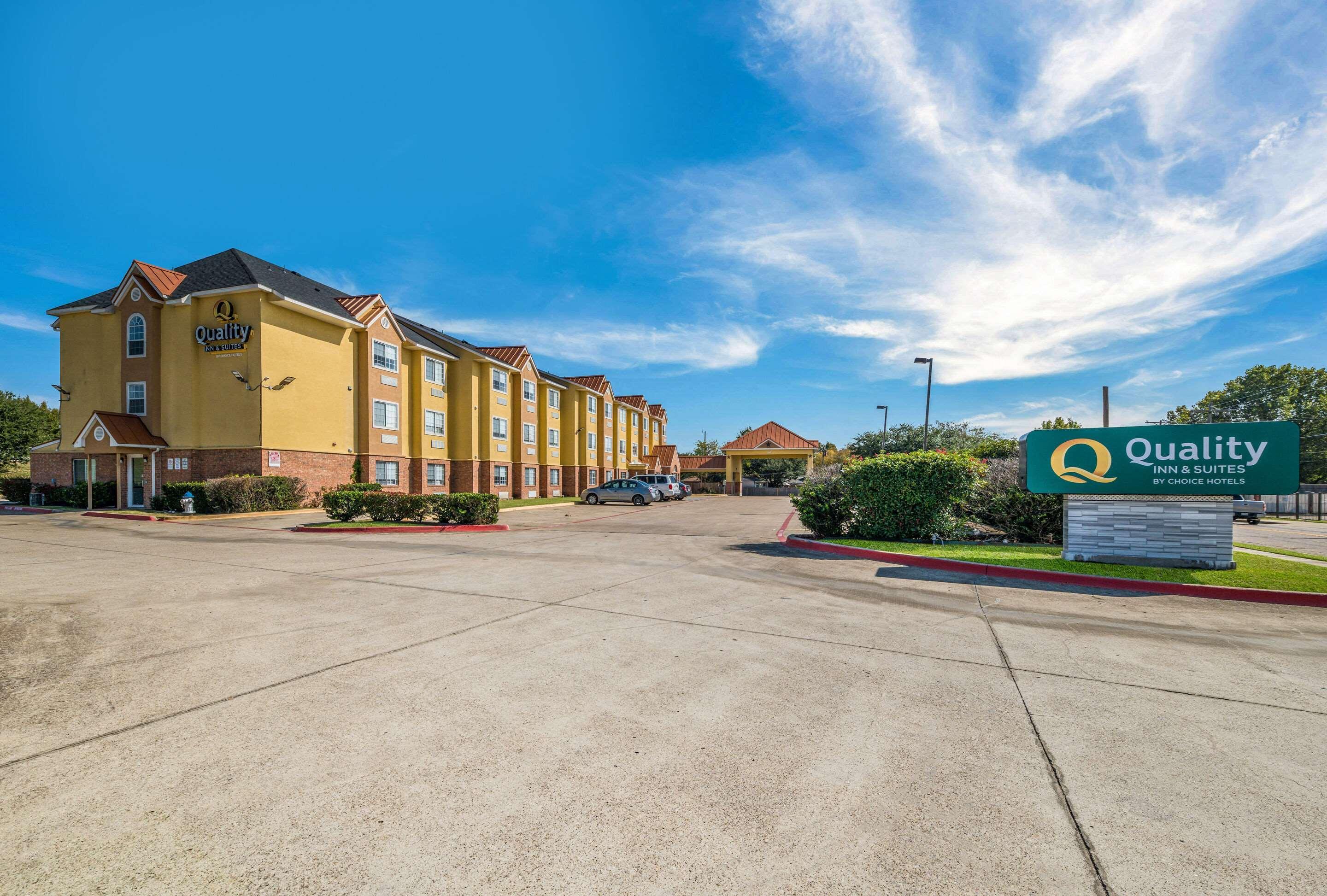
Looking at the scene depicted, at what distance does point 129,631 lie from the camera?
6.27m

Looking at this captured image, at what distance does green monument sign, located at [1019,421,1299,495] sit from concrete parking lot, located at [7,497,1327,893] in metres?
4.12

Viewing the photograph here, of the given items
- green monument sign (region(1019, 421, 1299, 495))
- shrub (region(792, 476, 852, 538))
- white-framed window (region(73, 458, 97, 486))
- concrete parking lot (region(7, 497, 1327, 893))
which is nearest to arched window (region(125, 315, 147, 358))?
white-framed window (region(73, 458, 97, 486))

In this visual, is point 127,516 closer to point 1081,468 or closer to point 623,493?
point 623,493

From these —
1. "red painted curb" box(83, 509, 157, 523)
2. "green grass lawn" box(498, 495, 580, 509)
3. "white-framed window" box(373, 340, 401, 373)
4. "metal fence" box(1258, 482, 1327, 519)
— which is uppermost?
"white-framed window" box(373, 340, 401, 373)

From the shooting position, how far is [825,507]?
51.8ft

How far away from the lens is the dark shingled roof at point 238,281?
2575 cm

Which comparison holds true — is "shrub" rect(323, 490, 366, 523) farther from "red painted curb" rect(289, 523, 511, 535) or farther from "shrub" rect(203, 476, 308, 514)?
"shrub" rect(203, 476, 308, 514)

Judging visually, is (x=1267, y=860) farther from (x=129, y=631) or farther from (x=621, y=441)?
(x=621, y=441)

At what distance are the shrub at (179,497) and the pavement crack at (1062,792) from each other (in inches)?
1043

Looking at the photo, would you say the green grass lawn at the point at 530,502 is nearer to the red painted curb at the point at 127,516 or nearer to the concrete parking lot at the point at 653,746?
the red painted curb at the point at 127,516

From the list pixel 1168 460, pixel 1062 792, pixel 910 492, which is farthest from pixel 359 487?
pixel 1062 792

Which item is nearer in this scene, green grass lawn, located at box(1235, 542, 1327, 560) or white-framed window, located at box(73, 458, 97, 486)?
green grass lawn, located at box(1235, 542, 1327, 560)

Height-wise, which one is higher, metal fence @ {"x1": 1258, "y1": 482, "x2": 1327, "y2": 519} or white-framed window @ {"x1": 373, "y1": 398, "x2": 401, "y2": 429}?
white-framed window @ {"x1": 373, "y1": 398, "x2": 401, "y2": 429}

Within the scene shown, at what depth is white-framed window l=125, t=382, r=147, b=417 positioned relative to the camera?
26938 millimetres
